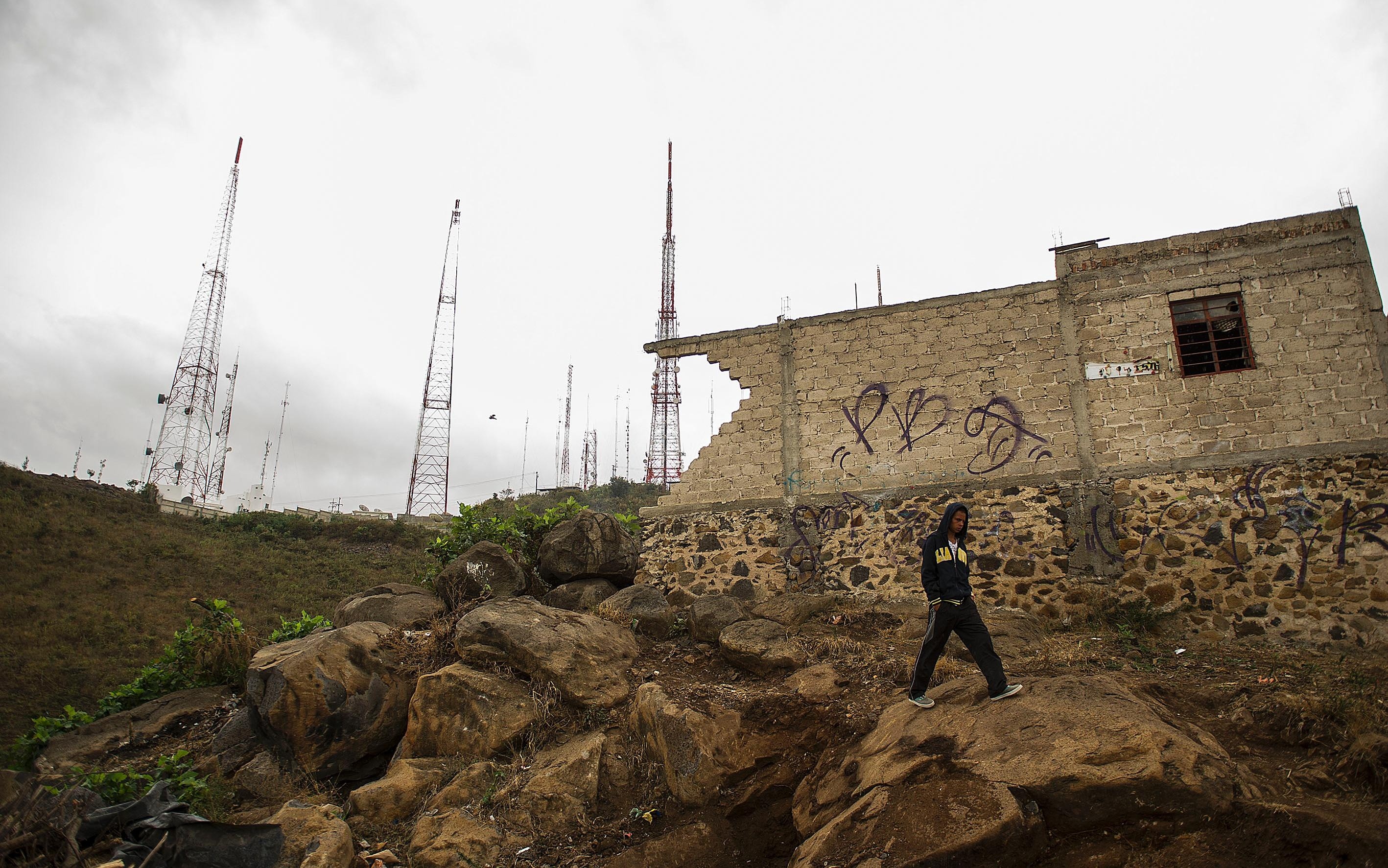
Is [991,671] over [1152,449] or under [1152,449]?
under

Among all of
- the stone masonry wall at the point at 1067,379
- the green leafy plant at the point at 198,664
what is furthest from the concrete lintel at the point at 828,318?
the green leafy plant at the point at 198,664

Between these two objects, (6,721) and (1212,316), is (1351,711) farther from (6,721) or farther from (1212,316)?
(6,721)

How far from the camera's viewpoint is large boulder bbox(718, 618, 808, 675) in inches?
307

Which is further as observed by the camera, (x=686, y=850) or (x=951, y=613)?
(x=951, y=613)

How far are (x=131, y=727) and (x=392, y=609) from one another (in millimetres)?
2828

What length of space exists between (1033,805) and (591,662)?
438 cm

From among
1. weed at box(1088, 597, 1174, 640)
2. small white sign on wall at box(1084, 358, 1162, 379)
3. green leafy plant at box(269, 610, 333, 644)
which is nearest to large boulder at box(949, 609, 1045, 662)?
weed at box(1088, 597, 1174, 640)

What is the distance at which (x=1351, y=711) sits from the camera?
5125 mm

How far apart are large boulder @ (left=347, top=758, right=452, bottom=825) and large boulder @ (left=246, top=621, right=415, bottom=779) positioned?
66 cm

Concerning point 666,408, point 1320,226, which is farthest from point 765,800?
point 666,408

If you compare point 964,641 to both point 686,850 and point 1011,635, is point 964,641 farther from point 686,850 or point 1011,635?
point 1011,635

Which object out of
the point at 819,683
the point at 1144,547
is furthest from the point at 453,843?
the point at 1144,547

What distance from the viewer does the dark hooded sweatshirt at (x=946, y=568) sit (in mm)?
6020

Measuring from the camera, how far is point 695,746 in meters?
6.45
